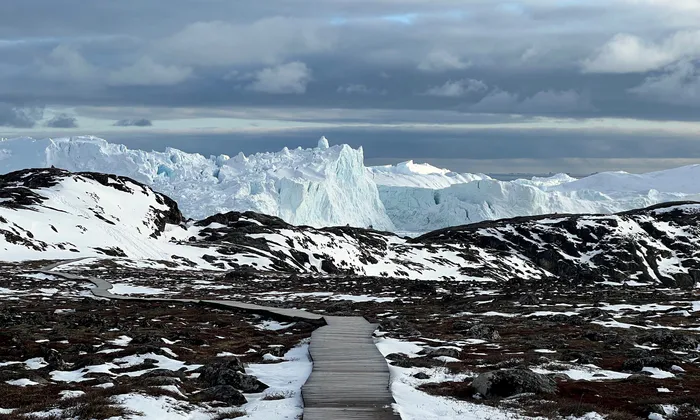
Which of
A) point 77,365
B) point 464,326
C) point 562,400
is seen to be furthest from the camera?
point 464,326

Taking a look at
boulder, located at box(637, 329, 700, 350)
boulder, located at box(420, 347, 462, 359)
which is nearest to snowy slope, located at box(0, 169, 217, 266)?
boulder, located at box(420, 347, 462, 359)

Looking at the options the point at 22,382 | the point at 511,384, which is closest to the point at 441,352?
the point at 511,384

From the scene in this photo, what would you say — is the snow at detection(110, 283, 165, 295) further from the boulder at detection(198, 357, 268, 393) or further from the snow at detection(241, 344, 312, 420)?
the boulder at detection(198, 357, 268, 393)

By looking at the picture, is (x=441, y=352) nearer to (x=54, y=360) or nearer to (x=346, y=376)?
(x=346, y=376)

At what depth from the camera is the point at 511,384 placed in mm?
22250

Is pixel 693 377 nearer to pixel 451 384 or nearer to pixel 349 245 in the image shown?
pixel 451 384

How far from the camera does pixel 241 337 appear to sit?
38219 millimetres

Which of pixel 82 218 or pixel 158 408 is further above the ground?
pixel 82 218

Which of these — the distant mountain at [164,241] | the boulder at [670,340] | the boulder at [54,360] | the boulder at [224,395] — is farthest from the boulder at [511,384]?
the distant mountain at [164,241]

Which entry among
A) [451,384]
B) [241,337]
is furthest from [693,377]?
[241,337]

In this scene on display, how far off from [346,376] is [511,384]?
5687mm

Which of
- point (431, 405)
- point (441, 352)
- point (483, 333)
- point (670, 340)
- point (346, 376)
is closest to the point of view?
point (431, 405)

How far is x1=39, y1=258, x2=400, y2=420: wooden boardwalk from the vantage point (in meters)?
20.2

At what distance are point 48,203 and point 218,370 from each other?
144 metres
